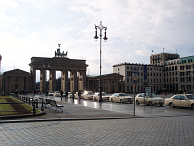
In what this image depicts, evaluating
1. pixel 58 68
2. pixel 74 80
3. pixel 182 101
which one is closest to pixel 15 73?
pixel 58 68

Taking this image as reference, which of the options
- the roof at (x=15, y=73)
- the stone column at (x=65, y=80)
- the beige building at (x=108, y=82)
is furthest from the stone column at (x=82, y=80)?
the roof at (x=15, y=73)

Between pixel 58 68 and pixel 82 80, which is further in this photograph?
pixel 82 80

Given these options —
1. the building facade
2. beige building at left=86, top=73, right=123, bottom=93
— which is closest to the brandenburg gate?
the building facade

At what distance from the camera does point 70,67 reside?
100500 mm

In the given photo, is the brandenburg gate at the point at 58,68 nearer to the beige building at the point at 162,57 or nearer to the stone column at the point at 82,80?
the stone column at the point at 82,80

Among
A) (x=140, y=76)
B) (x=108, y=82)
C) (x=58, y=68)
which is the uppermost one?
(x=58, y=68)

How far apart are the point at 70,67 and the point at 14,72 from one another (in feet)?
81.0

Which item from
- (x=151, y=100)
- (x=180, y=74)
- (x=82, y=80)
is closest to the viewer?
(x=151, y=100)

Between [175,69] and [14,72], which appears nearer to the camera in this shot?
[14,72]

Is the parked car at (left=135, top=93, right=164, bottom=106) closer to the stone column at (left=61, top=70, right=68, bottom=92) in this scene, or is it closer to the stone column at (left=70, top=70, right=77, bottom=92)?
the stone column at (left=61, top=70, right=68, bottom=92)

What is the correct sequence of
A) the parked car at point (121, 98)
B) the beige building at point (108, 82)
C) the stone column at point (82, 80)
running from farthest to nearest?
the beige building at point (108, 82) < the stone column at point (82, 80) < the parked car at point (121, 98)

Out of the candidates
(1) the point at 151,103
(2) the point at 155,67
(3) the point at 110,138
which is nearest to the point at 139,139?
(3) the point at 110,138

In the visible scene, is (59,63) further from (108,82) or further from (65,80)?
(108,82)

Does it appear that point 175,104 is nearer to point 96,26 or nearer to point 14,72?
point 96,26
